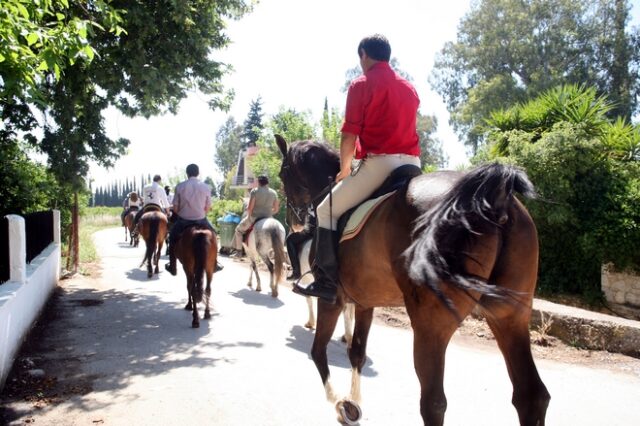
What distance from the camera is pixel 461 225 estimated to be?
9.00 ft

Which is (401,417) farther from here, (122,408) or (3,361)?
(3,361)

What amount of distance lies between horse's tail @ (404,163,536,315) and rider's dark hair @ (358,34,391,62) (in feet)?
4.80

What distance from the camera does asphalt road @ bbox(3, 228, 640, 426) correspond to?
15.1 ft

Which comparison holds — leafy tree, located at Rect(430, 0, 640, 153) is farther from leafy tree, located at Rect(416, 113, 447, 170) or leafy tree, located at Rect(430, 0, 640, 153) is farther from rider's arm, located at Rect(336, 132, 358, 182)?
rider's arm, located at Rect(336, 132, 358, 182)

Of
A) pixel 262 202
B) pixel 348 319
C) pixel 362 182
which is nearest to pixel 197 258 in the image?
pixel 348 319

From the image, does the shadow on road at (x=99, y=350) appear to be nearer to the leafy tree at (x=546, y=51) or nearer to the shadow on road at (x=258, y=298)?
the shadow on road at (x=258, y=298)

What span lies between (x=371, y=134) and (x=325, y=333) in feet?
6.18

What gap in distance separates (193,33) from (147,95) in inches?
62.3

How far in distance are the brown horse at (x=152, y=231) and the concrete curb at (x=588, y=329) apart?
32.7ft

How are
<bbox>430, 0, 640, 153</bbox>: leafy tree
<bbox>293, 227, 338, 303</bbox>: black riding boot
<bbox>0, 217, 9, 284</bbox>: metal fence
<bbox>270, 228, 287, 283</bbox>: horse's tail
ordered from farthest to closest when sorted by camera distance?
<bbox>430, 0, 640, 153</bbox>: leafy tree → <bbox>270, 228, 287, 283</bbox>: horse's tail → <bbox>0, 217, 9, 284</bbox>: metal fence → <bbox>293, 227, 338, 303</bbox>: black riding boot

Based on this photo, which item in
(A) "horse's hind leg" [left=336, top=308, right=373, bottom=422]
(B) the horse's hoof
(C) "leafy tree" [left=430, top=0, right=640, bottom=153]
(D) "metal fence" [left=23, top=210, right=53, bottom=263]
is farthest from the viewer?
(C) "leafy tree" [left=430, top=0, right=640, bottom=153]

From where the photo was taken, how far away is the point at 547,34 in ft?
114

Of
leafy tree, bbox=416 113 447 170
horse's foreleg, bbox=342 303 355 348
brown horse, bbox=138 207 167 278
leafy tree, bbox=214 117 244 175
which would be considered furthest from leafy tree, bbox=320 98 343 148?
leafy tree, bbox=214 117 244 175

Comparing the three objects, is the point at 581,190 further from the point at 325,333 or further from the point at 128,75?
the point at 128,75
